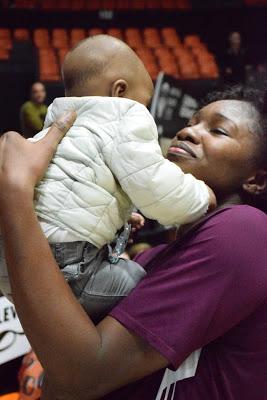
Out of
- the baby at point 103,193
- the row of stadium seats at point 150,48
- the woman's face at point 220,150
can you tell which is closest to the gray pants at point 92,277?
the baby at point 103,193

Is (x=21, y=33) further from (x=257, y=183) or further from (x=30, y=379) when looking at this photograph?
(x=257, y=183)

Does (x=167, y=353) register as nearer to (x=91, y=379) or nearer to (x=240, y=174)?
(x=91, y=379)

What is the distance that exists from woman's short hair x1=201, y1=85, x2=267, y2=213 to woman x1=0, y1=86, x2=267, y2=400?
8.7 inches

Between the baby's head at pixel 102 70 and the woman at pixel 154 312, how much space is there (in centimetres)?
10

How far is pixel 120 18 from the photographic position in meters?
8.77

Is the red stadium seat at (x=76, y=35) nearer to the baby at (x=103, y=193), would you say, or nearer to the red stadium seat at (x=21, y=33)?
the red stadium seat at (x=21, y=33)

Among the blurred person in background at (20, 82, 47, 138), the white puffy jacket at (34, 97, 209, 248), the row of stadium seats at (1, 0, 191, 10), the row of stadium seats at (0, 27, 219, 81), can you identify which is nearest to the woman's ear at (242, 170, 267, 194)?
the white puffy jacket at (34, 97, 209, 248)

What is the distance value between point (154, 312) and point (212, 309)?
10 cm

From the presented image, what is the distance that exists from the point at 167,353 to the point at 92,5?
29.5ft

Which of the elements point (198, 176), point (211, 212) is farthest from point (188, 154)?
point (211, 212)

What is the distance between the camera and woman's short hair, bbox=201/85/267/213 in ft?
4.01

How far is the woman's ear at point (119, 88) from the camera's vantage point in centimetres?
112

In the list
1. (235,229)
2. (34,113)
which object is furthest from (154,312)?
(34,113)

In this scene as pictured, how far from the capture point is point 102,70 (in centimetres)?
112
